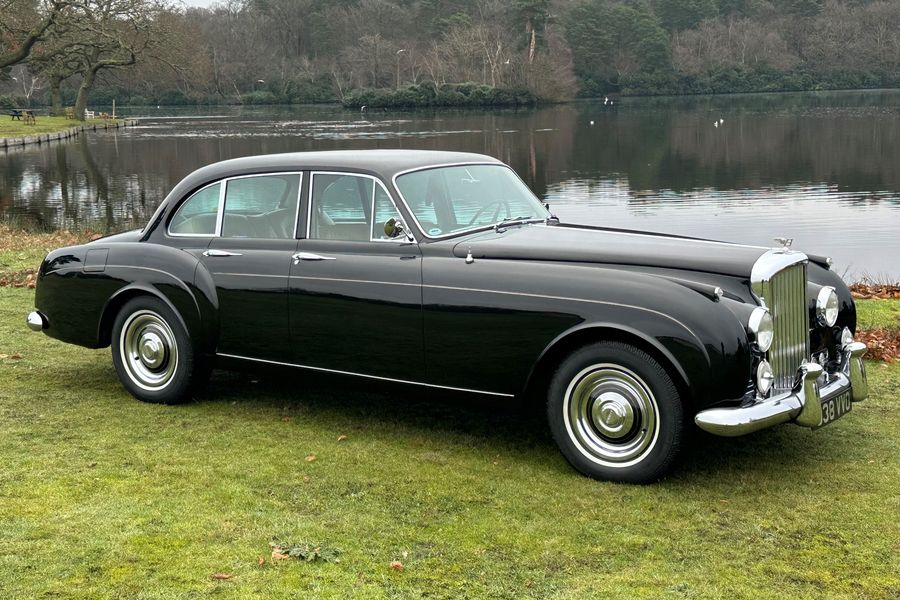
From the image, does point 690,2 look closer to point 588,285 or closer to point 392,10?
point 392,10

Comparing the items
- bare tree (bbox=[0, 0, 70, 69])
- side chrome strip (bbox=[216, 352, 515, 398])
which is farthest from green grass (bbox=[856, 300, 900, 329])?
bare tree (bbox=[0, 0, 70, 69])

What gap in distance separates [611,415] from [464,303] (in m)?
1.09

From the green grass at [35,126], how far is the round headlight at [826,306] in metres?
57.2

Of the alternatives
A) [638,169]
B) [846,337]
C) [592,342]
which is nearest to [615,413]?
[592,342]

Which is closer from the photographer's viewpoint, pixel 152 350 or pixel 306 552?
pixel 306 552

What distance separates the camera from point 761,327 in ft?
17.4

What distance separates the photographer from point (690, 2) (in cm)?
14425

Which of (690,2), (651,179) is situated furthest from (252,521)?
(690,2)

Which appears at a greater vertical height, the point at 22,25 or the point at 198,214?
the point at 22,25

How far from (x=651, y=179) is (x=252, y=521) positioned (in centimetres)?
3020

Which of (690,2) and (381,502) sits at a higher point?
(690,2)

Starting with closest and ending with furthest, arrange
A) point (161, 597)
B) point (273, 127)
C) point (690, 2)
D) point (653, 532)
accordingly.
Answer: point (161, 597) → point (653, 532) → point (273, 127) → point (690, 2)

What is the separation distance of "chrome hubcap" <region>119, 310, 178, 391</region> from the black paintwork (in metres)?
0.20

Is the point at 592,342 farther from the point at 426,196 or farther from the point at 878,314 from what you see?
the point at 878,314
